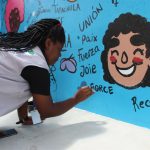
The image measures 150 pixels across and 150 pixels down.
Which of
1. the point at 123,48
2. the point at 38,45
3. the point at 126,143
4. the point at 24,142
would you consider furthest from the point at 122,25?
the point at 24,142

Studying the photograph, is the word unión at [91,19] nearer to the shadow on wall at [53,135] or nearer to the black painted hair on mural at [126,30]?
the black painted hair on mural at [126,30]

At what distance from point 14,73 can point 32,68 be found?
7 cm

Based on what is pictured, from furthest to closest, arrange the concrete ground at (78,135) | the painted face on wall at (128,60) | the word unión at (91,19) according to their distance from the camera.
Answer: the word unión at (91,19), the painted face on wall at (128,60), the concrete ground at (78,135)

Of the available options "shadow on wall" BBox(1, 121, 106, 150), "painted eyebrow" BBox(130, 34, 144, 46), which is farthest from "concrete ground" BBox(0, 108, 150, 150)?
"painted eyebrow" BBox(130, 34, 144, 46)

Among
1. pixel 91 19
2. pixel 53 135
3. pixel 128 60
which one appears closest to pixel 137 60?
pixel 128 60

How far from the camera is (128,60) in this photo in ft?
3.56

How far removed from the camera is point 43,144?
97cm

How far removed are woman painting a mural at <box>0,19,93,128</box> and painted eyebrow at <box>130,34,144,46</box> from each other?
0.23 m

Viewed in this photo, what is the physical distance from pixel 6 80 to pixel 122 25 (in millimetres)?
436

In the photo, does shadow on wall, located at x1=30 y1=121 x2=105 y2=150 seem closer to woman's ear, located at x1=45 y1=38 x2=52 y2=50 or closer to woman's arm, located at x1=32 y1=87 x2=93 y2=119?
woman's arm, located at x1=32 y1=87 x2=93 y2=119

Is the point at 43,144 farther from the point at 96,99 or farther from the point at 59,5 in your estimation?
the point at 59,5

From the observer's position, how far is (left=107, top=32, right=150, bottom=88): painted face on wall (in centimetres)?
104

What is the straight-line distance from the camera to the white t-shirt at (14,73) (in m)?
0.98

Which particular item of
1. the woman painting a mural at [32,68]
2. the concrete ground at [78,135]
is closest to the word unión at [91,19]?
the woman painting a mural at [32,68]
